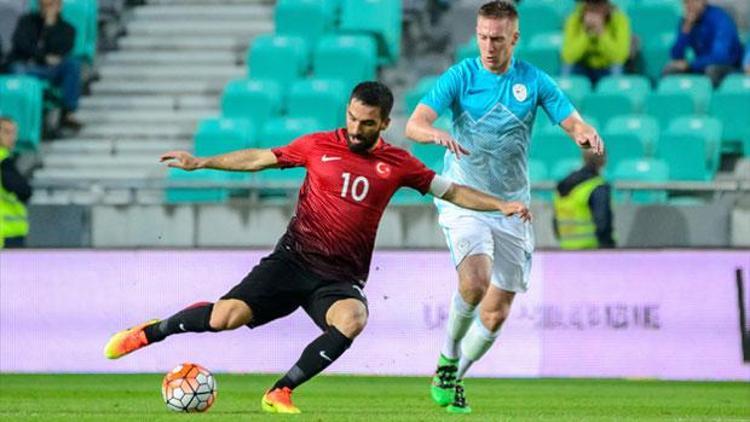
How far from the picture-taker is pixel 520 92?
1088 centimetres

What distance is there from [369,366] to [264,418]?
5.25 metres

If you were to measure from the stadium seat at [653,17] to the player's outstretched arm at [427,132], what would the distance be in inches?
372

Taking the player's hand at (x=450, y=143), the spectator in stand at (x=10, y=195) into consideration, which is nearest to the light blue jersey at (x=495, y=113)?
the player's hand at (x=450, y=143)

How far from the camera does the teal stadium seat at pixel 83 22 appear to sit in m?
20.4

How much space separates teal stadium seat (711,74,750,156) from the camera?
17844 mm

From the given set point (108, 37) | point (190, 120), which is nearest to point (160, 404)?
point (190, 120)

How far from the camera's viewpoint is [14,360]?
14.8m

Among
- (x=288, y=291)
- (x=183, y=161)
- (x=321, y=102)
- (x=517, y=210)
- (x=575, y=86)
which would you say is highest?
(x=183, y=161)

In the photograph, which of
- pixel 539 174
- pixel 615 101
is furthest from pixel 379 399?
pixel 615 101

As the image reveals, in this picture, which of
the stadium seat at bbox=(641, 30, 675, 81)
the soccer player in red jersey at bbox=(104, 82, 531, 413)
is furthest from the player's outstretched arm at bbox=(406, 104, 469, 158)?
the stadium seat at bbox=(641, 30, 675, 81)

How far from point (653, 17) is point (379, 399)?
29.3 ft

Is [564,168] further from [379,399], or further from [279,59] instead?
[379,399]

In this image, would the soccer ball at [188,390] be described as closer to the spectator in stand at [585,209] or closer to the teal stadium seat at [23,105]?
the spectator in stand at [585,209]

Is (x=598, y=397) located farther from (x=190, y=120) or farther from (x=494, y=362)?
(x=190, y=120)
